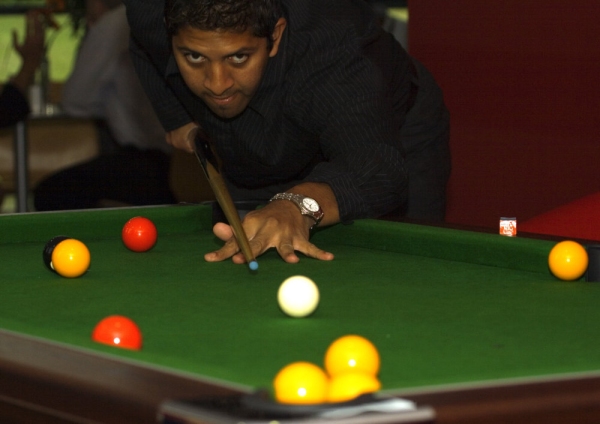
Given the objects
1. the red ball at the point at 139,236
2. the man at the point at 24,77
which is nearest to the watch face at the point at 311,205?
the red ball at the point at 139,236

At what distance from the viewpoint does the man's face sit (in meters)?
2.60

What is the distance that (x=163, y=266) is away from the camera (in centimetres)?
232

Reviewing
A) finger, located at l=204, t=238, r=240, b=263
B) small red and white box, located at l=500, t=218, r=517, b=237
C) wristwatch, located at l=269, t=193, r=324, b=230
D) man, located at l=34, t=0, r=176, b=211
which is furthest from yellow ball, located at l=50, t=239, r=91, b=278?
man, located at l=34, t=0, r=176, b=211

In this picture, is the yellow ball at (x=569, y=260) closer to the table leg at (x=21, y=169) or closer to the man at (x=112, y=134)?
the man at (x=112, y=134)

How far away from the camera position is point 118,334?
1459mm

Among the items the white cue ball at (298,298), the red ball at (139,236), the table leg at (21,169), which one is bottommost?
the white cue ball at (298,298)

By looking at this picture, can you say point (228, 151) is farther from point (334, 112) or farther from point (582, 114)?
point (582, 114)

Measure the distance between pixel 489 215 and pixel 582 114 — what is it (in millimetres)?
597

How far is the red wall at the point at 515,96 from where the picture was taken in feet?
12.4

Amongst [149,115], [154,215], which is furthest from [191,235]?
[149,115]

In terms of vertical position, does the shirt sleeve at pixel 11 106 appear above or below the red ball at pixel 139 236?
above

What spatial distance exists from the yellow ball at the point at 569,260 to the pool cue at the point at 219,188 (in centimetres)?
60

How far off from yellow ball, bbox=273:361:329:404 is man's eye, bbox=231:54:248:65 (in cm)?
163

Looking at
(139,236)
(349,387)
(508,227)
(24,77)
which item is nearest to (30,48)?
(24,77)
